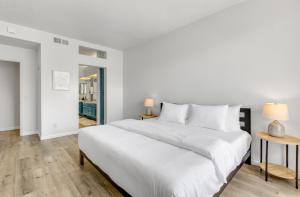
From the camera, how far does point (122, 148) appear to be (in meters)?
1.69

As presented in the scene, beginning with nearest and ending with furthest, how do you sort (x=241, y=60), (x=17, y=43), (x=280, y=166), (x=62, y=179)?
(x=62, y=179) → (x=280, y=166) → (x=241, y=60) → (x=17, y=43)

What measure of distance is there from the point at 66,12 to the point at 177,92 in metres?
2.98

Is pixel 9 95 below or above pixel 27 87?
below

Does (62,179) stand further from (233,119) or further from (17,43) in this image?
(17,43)

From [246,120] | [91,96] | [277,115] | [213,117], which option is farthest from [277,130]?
[91,96]

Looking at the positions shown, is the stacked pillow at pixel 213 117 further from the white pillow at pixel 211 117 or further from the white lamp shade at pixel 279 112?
the white lamp shade at pixel 279 112

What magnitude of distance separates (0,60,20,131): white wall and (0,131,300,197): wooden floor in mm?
2383

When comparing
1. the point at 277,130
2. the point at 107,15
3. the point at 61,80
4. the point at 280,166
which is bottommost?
Answer: the point at 280,166

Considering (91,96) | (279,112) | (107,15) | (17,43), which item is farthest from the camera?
(91,96)

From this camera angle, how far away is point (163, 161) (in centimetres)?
137

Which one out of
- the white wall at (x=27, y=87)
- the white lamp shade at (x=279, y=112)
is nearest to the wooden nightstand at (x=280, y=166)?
the white lamp shade at (x=279, y=112)

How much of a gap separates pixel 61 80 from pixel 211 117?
400cm

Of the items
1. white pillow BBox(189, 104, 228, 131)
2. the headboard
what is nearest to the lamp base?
the headboard

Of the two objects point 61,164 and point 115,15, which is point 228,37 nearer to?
point 115,15
